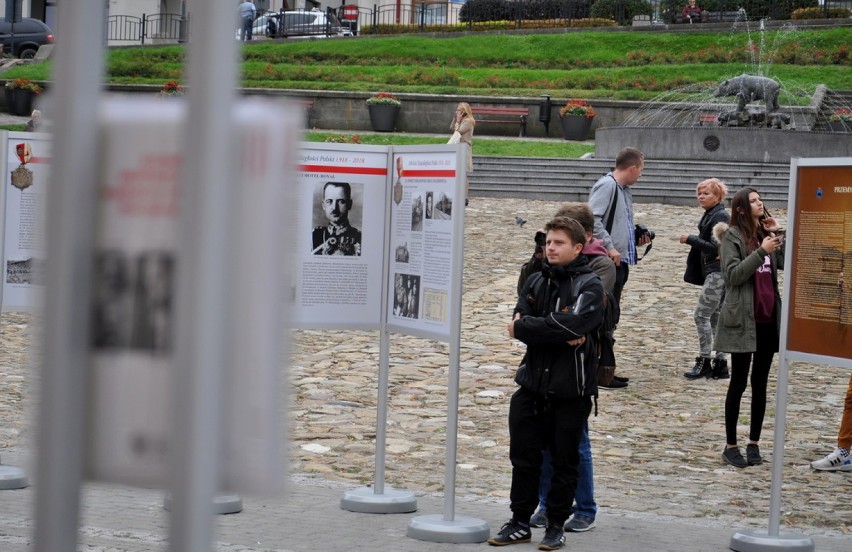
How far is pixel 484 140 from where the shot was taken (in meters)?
33.3

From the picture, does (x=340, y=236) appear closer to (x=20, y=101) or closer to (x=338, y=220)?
(x=338, y=220)

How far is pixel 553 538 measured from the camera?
671 centimetres

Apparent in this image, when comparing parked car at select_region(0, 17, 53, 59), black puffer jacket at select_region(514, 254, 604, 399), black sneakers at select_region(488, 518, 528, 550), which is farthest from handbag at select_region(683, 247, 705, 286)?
parked car at select_region(0, 17, 53, 59)

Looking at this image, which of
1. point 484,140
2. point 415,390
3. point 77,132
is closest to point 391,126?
point 484,140

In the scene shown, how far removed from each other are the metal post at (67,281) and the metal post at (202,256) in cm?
20

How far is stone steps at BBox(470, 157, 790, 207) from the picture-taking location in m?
24.9

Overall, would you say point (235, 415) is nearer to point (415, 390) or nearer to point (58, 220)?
point (58, 220)

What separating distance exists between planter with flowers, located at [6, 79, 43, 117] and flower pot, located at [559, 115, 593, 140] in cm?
1567

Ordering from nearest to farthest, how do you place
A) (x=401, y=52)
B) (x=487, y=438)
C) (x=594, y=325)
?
(x=594, y=325)
(x=487, y=438)
(x=401, y=52)

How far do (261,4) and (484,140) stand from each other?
142 feet

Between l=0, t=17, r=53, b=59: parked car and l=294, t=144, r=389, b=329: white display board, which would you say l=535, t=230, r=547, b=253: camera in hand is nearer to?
l=294, t=144, r=389, b=329: white display board

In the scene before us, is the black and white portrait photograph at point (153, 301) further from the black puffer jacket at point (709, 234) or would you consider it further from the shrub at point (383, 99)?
the shrub at point (383, 99)

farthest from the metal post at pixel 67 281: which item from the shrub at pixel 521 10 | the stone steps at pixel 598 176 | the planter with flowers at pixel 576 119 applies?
the shrub at pixel 521 10

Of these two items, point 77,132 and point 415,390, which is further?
point 415,390
